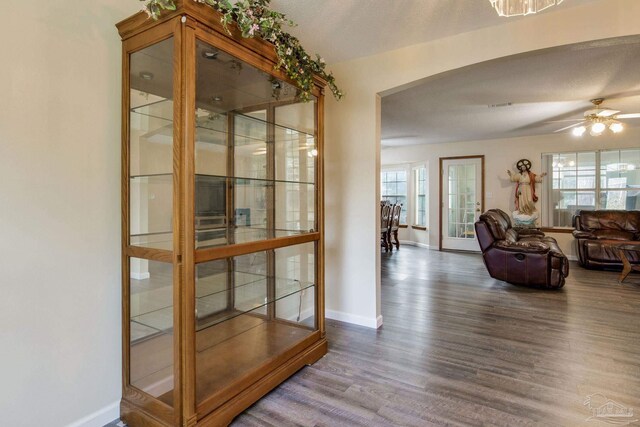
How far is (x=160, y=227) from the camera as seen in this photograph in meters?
1.71

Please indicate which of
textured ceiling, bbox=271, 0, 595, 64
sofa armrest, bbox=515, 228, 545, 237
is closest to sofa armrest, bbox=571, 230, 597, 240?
sofa armrest, bbox=515, 228, 545, 237

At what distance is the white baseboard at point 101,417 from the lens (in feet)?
5.47

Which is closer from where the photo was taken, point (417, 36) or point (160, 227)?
point (160, 227)

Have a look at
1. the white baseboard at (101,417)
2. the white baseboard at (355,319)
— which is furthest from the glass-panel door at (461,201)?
the white baseboard at (101,417)

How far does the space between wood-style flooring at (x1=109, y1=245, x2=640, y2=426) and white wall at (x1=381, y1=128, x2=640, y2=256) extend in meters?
3.33

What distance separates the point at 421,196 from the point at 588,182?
328 cm

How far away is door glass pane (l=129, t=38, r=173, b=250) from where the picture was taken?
1.65 m

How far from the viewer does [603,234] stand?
5.71m

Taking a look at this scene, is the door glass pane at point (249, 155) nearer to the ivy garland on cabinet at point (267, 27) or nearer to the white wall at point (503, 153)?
the ivy garland on cabinet at point (267, 27)

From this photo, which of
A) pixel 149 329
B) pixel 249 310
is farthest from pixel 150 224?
pixel 249 310

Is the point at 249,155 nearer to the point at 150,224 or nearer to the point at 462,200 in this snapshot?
the point at 150,224

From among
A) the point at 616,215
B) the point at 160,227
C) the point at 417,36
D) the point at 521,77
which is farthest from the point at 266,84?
the point at 616,215

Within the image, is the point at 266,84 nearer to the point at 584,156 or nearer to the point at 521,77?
the point at 521,77

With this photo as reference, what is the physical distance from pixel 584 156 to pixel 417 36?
573cm
